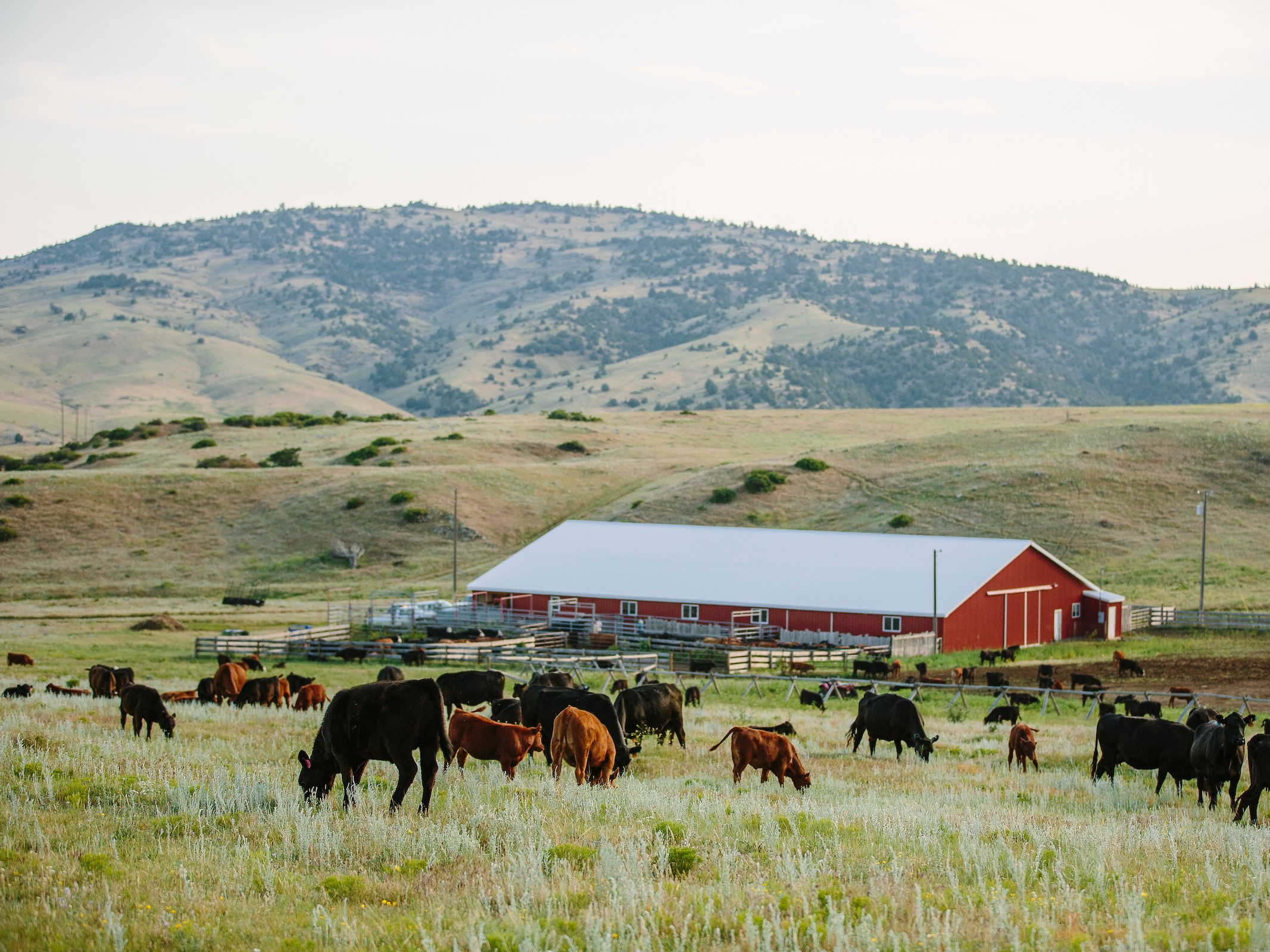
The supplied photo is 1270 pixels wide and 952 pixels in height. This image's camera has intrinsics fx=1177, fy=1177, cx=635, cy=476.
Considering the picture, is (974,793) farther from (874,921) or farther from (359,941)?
(359,941)

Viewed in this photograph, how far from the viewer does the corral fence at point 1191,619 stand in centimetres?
5366

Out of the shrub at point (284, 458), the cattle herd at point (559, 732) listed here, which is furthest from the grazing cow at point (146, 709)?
the shrub at point (284, 458)

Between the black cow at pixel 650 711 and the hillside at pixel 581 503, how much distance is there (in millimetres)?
47392

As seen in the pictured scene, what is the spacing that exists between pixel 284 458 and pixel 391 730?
89.6m

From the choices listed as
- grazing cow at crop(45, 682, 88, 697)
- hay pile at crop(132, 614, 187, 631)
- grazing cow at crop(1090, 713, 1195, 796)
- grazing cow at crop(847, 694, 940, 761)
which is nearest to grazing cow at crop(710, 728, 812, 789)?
grazing cow at crop(847, 694, 940, 761)

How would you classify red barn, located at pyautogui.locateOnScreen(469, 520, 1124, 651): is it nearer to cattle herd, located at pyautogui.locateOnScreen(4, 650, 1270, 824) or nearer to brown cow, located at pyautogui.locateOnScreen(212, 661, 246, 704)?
cattle herd, located at pyautogui.locateOnScreen(4, 650, 1270, 824)

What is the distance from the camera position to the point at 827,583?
54.2 metres

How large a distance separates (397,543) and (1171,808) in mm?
65604

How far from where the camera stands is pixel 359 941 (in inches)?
315

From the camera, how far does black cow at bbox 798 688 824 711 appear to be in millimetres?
32344

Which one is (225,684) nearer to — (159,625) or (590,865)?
(590,865)

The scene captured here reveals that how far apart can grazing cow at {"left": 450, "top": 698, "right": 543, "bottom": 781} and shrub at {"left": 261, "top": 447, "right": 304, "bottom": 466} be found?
84421 mm

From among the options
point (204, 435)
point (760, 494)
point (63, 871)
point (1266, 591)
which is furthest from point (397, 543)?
point (63, 871)

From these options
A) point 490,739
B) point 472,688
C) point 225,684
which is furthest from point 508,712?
point 225,684
